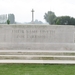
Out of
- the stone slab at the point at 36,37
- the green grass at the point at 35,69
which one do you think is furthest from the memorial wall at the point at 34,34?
the green grass at the point at 35,69

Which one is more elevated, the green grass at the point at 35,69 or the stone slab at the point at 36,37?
the stone slab at the point at 36,37

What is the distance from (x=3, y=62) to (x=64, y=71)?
7.15 ft

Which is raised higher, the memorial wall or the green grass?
the memorial wall

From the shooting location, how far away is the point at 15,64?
7.10m

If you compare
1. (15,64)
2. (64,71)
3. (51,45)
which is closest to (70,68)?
(64,71)

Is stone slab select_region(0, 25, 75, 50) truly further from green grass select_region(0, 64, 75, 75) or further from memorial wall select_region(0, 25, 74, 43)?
green grass select_region(0, 64, 75, 75)

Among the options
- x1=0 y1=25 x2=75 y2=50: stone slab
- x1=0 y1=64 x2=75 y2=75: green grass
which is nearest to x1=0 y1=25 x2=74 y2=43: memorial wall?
x1=0 y1=25 x2=75 y2=50: stone slab

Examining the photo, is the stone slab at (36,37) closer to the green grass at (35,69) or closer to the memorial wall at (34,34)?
the memorial wall at (34,34)

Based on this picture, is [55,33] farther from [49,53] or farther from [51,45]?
[49,53]

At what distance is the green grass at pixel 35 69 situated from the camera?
6.09m

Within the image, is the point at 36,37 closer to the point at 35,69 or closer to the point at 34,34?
the point at 34,34

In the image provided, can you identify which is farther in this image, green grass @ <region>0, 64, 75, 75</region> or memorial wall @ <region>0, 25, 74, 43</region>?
memorial wall @ <region>0, 25, 74, 43</region>

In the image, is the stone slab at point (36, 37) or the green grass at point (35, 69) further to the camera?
the stone slab at point (36, 37)

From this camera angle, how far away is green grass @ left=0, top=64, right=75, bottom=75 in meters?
6.09
